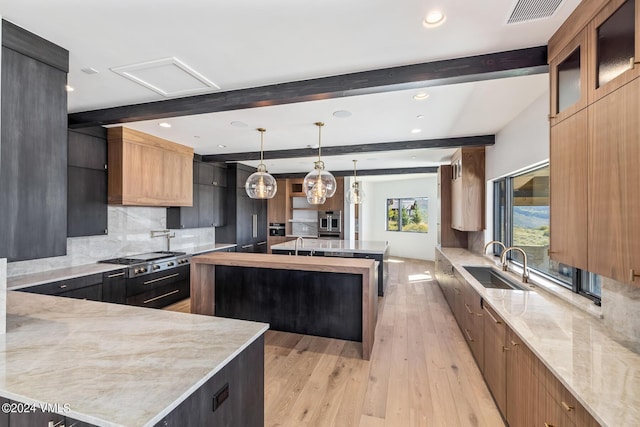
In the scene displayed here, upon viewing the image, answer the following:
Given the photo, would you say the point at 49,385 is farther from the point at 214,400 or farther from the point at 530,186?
the point at 530,186

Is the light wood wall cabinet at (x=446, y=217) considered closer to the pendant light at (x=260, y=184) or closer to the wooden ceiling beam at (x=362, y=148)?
the wooden ceiling beam at (x=362, y=148)

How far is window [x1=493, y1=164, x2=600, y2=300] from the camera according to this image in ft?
8.00

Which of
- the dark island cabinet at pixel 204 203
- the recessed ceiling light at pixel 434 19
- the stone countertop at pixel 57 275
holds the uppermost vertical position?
the recessed ceiling light at pixel 434 19

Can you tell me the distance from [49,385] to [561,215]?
2.65 metres

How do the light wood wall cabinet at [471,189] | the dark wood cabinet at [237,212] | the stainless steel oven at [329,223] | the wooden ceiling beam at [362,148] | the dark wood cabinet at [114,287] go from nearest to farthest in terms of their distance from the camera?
the dark wood cabinet at [114,287], the wooden ceiling beam at [362,148], the light wood wall cabinet at [471,189], the dark wood cabinet at [237,212], the stainless steel oven at [329,223]

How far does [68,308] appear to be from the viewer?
1.91 metres

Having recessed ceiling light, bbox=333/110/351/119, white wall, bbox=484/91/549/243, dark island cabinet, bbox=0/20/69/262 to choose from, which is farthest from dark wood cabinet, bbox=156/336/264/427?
white wall, bbox=484/91/549/243

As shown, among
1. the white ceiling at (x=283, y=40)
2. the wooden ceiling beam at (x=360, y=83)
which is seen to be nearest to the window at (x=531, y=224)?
the white ceiling at (x=283, y=40)

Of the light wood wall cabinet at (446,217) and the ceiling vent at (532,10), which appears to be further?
the light wood wall cabinet at (446,217)

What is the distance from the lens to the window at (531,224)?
8.00 feet

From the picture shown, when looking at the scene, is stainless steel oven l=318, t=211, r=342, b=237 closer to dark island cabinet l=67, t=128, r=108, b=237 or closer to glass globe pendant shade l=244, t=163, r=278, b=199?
glass globe pendant shade l=244, t=163, r=278, b=199

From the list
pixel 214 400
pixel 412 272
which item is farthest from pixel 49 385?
pixel 412 272

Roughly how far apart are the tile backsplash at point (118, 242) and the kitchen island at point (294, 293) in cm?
167

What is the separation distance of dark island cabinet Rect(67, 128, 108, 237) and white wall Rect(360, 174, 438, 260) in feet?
21.5
